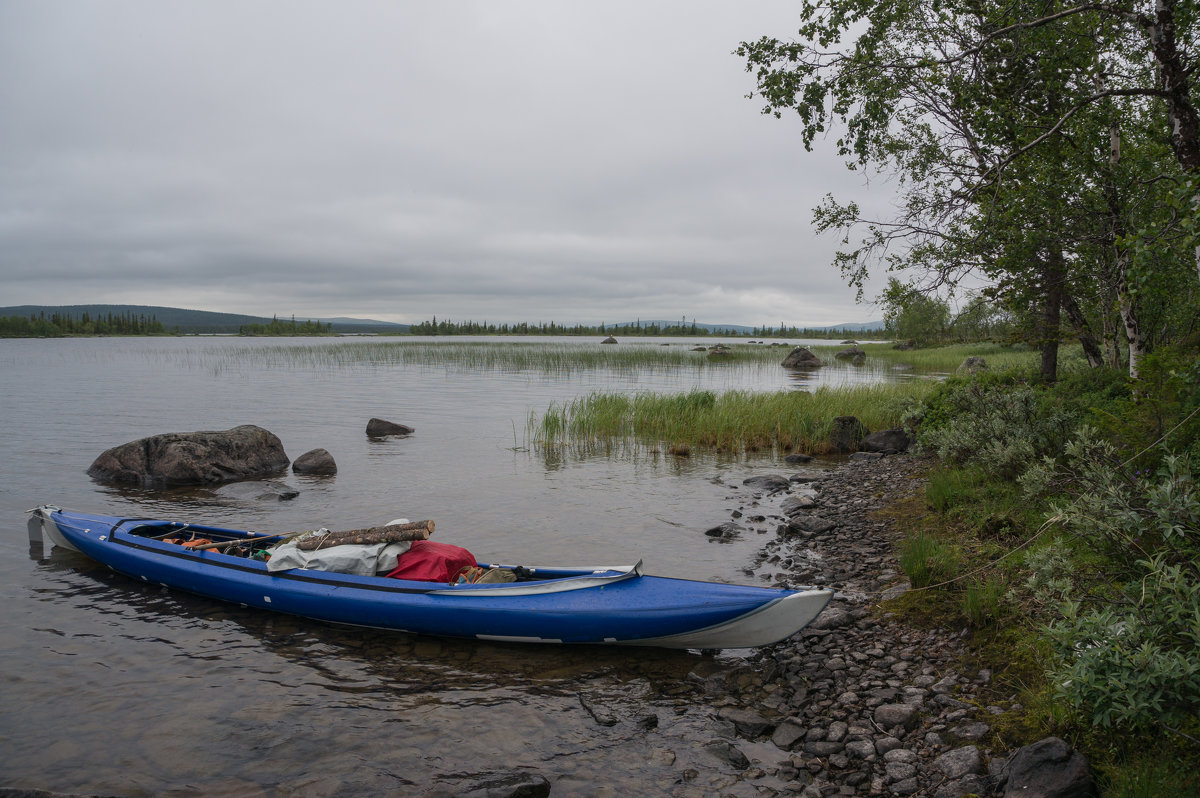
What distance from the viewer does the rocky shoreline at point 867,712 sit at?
4352 millimetres

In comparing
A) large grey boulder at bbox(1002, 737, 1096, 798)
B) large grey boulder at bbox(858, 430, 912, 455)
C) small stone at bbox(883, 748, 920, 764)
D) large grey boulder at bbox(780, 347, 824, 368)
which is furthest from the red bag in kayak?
large grey boulder at bbox(780, 347, 824, 368)

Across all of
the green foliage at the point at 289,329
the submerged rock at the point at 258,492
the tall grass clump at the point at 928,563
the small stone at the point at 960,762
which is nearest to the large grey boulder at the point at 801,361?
the submerged rock at the point at 258,492

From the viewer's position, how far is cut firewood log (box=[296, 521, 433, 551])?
7.79 meters

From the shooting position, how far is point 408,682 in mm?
6492

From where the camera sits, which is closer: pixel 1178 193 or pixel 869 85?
pixel 1178 193

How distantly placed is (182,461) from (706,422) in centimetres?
1323

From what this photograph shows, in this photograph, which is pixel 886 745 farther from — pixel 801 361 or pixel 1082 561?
pixel 801 361

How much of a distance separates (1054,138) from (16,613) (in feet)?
49.5

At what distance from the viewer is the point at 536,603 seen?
6.82 m

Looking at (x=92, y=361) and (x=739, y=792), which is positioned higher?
(x=92, y=361)

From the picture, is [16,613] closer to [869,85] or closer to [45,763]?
[45,763]

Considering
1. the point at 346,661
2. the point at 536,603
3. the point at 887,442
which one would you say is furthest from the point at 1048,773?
the point at 887,442

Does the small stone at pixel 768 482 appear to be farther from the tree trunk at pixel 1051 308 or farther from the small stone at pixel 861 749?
the small stone at pixel 861 749

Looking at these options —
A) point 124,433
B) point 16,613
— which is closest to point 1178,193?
point 16,613
